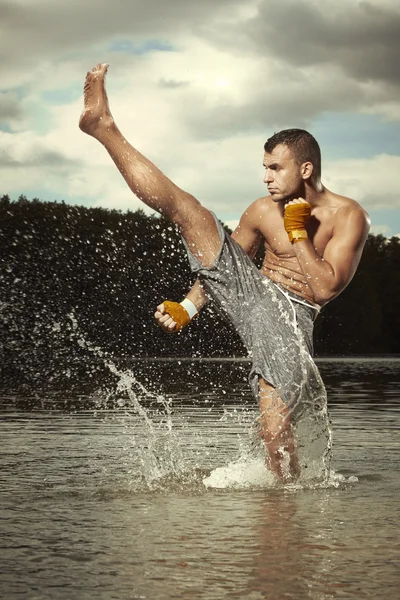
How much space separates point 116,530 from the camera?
5.88 metres

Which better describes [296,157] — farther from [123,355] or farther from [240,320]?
[123,355]

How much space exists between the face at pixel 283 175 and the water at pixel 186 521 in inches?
69.8

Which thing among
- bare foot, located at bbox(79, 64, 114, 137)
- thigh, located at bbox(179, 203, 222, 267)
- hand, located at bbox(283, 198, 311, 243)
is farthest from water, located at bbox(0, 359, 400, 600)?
bare foot, located at bbox(79, 64, 114, 137)

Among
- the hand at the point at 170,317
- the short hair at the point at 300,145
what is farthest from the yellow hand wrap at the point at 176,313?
the short hair at the point at 300,145

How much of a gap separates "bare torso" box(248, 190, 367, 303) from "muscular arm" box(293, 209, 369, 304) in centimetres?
7

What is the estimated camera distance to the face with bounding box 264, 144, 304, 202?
7.52 metres

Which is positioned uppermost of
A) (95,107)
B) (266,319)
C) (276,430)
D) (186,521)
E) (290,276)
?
(95,107)

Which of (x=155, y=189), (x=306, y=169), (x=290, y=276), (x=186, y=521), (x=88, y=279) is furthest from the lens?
(x=88, y=279)

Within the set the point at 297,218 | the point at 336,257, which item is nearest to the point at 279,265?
the point at 336,257

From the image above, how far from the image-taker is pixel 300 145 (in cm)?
757

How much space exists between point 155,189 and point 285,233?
1095 millimetres

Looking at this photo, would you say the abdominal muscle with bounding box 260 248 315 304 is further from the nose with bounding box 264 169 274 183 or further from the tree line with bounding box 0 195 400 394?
the tree line with bounding box 0 195 400 394

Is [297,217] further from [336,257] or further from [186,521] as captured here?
[186,521]

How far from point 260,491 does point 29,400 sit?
1142cm
